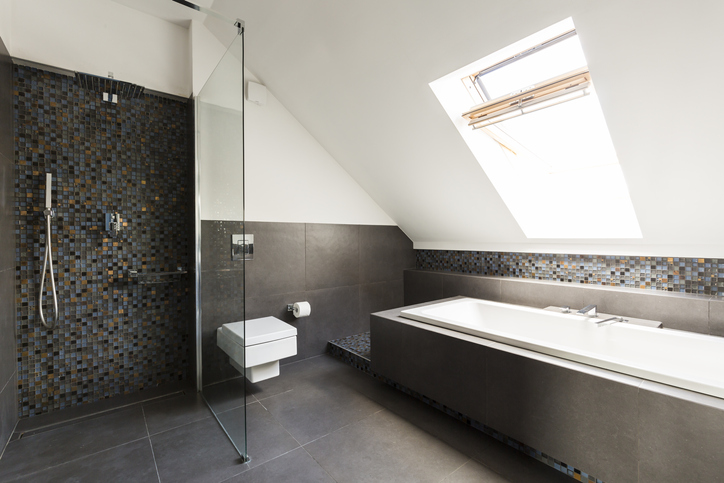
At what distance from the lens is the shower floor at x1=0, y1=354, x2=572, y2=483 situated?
1.76 metres

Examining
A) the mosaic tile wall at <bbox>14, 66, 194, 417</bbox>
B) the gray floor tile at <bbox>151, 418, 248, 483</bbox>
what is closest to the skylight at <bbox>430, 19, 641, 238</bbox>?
the mosaic tile wall at <bbox>14, 66, 194, 417</bbox>

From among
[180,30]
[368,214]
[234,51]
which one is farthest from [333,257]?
[180,30]

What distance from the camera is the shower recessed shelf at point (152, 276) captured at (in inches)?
102

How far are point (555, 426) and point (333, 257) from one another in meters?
2.32

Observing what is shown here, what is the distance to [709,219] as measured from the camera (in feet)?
6.88

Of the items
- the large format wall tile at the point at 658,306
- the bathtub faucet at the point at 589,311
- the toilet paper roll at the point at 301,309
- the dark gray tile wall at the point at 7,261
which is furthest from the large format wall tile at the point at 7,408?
the large format wall tile at the point at 658,306

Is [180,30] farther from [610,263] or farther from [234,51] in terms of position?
[610,263]

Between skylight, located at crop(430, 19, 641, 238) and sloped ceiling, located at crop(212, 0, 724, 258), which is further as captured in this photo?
skylight, located at crop(430, 19, 641, 238)

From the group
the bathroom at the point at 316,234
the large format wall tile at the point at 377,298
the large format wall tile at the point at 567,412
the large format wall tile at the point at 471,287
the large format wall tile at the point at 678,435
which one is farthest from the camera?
the large format wall tile at the point at 377,298

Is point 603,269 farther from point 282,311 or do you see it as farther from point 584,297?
point 282,311

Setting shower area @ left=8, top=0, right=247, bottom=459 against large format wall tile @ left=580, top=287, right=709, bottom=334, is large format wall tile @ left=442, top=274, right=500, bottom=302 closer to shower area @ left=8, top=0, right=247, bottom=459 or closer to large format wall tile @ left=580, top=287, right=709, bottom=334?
large format wall tile @ left=580, top=287, right=709, bottom=334

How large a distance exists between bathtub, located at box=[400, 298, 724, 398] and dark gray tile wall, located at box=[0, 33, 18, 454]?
235cm

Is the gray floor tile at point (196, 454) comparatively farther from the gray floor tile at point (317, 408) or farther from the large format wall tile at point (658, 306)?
the large format wall tile at point (658, 306)

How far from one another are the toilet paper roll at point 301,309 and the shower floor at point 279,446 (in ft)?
2.34
